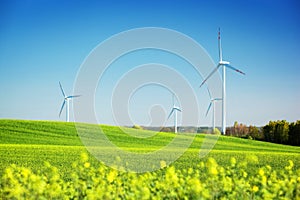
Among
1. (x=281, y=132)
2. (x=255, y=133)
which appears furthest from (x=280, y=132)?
(x=255, y=133)

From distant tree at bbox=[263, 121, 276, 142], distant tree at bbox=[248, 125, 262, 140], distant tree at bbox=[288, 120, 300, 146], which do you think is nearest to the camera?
distant tree at bbox=[288, 120, 300, 146]

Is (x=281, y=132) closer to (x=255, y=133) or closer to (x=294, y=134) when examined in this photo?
(x=294, y=134)

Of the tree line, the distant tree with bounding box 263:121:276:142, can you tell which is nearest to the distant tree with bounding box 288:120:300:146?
the tree line

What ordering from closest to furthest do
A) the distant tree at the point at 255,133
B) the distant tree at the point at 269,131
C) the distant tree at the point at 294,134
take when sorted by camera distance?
1. the distant tree at the point at 294,134
2. the distant tree at the point at 269,131
3. the distant tree at the point at 255,133

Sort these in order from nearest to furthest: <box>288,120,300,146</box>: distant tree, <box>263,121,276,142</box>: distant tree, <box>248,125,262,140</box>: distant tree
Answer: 1. <box>288,120,300,146</box>: distant tree
2. <box>263,121,276,142</box>: distant tree
3. <box>248,125,262,140</box>: distant tree

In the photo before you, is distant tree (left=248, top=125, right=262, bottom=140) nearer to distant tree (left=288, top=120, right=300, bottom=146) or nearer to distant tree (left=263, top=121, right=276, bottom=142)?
distant tree (left=263, top=121, right=276, bottom=142)

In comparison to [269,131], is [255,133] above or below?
below

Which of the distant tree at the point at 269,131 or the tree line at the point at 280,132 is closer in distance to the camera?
the tree line at the point at 280,132

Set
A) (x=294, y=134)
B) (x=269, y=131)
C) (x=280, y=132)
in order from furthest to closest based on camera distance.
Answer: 1. (x=269, y=131)
2. (x=280, y=132)
3. (x=294, y=134)

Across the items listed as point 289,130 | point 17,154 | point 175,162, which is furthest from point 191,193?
point 289,130

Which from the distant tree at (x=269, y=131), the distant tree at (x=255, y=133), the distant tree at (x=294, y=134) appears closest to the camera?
the distant tree at (x=294, y=134)

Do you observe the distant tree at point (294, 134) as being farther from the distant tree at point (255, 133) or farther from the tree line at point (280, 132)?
the distant tree at point (255, 133)

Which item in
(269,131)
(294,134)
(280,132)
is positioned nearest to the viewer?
(294,134)

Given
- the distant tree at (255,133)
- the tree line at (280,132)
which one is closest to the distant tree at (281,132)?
the tree line at (280,132)
